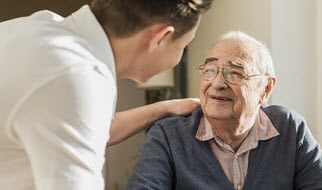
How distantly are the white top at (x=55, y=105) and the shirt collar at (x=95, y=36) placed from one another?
4 centimetres

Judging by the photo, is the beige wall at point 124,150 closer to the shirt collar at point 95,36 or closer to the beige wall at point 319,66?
the beige wall at point 319,66

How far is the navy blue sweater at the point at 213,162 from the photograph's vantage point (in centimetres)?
162

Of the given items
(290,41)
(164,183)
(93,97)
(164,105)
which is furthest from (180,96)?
(93,97)

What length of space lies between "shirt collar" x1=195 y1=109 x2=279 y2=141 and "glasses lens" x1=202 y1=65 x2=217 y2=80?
0.15 m

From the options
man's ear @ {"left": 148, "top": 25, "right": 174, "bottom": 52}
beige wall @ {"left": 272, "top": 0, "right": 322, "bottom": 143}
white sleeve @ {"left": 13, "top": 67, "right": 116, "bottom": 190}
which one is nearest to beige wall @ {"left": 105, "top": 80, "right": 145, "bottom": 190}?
beige wall @ {"left": 272, "top": 0, "right": 322, "bottom": 143}


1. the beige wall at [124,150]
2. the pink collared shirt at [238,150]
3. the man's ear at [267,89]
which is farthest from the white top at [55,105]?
the beige wall at [124,150]

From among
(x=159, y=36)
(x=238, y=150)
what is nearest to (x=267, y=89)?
(x=238, y=150)

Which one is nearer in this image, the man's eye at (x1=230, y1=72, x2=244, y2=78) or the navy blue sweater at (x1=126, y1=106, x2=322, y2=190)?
the navy blue sweater at (x1=126, y1=106, x2=322, y2=190)

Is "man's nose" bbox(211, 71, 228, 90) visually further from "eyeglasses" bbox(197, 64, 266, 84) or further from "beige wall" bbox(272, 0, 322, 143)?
"beige wall" bbox(272, 0, 322, 143)

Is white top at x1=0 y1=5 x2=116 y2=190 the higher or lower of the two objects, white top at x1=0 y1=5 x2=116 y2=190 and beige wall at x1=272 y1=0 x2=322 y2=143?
the higher

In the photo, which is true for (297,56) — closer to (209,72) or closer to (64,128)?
(209,72)

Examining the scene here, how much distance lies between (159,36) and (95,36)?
0.11m

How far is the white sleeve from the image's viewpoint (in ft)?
2.29

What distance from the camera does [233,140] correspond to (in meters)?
1.75
